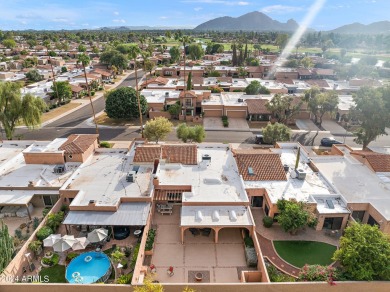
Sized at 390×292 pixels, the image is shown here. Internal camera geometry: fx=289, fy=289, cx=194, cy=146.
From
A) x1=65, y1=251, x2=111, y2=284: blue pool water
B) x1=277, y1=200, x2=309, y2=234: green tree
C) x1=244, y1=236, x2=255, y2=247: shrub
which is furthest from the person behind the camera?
x1=277, y1=200, x2=309, y2=234: green tree

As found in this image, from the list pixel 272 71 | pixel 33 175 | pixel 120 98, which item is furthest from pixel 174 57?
pixel 33 175

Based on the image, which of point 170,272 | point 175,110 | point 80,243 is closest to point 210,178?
point 170,272

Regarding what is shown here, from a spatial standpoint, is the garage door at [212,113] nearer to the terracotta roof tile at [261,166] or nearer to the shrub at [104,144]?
the shrub at [104,144]

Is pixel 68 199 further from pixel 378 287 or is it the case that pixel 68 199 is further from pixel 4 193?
pixel 378 287

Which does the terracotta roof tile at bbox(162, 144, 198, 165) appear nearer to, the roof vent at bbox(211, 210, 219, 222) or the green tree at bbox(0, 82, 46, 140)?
the roof vent at bbox(211, 210, 219, 222)

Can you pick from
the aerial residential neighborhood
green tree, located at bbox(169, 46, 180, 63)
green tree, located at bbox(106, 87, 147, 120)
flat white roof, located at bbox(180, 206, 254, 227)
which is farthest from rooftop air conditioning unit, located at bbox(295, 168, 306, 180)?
green tree, located at bbox(169, 46, 180, 63)

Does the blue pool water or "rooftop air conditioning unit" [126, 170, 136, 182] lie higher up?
"rooftop air conditioning unit" [126, 170, 136, 182]

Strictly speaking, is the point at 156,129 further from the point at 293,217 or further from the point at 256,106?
the point at 256,106
